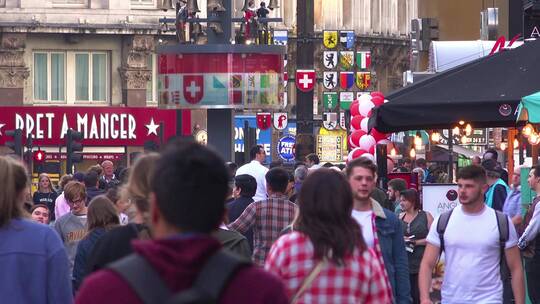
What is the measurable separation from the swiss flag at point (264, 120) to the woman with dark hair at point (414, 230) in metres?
40.0

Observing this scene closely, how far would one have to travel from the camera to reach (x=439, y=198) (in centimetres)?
1706

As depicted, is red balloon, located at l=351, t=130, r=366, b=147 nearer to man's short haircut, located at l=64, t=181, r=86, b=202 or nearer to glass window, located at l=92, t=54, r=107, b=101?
man's short haircut, located at l=64, t=181, r=86, b=202

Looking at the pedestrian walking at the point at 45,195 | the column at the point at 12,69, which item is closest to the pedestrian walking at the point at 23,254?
the pedestrian walking at the point at 45,195

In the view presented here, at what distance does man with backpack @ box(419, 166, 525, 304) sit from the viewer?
9.95 m

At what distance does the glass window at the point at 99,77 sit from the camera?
5984 cm

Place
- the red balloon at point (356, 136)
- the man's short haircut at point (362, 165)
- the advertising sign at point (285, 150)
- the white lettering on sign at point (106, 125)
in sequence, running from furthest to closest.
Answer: the white lettering on sign at point (106, 125) → the advertising sign at point (285, 150) → the red balloon at point (356, 136) → the man's short haircut at point (362, 165)

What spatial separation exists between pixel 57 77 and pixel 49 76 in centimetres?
32

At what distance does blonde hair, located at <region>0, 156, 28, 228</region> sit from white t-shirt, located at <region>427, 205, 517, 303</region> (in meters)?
3.65

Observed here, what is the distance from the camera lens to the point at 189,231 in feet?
14.9

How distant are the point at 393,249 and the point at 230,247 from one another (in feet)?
3.78

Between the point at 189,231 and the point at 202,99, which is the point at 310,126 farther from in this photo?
the point at 189,231

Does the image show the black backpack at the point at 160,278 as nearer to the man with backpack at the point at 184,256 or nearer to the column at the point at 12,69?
the man with backpack at the point at 184,256

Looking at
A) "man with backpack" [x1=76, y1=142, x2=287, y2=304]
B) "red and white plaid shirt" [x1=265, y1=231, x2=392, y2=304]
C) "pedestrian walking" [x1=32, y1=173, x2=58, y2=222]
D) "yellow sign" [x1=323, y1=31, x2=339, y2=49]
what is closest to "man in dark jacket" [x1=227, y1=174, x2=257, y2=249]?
"red and white plaid shirt" [x1=265, y1=231, x2=392, y2=304]

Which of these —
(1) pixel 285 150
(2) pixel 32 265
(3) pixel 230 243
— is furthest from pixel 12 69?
(2) pixel 32 265
